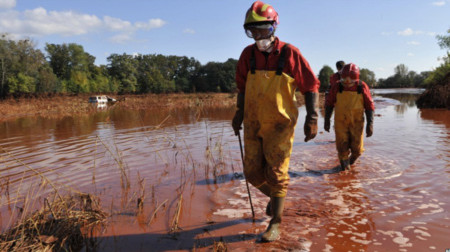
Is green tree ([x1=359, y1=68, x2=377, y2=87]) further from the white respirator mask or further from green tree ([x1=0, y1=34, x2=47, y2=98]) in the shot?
green tree ([x1=0, y1=34, x2=47, y2=98])

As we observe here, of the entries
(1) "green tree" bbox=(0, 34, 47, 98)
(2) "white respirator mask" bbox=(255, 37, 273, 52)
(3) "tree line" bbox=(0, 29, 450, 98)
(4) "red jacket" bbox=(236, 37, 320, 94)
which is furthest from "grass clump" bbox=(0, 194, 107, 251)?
(1) "green tree" bbox=(0, 34, 47, 98)

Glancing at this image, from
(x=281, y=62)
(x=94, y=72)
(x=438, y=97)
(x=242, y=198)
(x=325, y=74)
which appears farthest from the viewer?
(x=94, y=72)

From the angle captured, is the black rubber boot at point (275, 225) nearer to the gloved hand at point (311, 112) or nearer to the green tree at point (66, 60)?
the gloved hand at point (311, 112)

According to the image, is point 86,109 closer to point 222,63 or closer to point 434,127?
point 434,127

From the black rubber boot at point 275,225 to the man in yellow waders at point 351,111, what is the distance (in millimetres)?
2671

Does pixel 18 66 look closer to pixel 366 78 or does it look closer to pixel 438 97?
pixel 366 78

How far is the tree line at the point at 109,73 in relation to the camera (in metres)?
52.8

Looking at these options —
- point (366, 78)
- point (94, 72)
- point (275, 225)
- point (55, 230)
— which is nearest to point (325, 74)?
point (366, 78)

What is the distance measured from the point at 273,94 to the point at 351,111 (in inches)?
108

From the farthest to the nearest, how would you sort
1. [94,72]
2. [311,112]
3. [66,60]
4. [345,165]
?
[94,72] → [66,60] → [345,165] → [311,112]

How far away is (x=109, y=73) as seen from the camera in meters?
82.1

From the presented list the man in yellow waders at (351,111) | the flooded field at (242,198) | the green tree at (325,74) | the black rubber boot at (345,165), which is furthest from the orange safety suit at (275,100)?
the green tree at (325,74)

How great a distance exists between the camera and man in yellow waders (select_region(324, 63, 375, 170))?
4.93 meters

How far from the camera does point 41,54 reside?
190 feet
